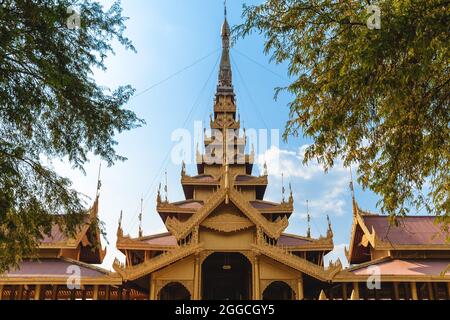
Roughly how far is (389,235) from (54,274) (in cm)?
1656

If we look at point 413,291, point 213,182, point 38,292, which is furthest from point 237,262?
point 38,292

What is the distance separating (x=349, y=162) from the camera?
8.46 metres

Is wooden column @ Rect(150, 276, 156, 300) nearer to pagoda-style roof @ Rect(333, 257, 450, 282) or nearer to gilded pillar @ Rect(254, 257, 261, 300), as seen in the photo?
gilded pillar @ Rect(254, 257, 261, 300)

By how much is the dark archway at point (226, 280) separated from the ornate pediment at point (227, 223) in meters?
2.97

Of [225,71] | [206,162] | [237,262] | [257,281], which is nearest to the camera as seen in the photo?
[257,281]

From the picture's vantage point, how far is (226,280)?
70.6ft

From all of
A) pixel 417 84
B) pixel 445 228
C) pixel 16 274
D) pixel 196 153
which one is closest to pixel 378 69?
pixel 417 84

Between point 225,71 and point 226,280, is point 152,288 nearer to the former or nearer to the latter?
point 226,280

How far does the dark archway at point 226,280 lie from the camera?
20391mm

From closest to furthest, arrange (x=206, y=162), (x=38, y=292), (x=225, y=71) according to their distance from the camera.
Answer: (x=38, y=292), (x=206, y=162), (x=225, y=71)

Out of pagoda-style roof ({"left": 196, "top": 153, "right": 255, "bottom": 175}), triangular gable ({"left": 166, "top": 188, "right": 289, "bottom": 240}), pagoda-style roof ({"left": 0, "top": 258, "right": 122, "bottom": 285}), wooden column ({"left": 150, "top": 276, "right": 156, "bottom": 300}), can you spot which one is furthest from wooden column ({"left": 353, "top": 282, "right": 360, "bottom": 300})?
pagoda-style roof ({"left": 196, "top": 153, "right": 255, "bottom": 175})
